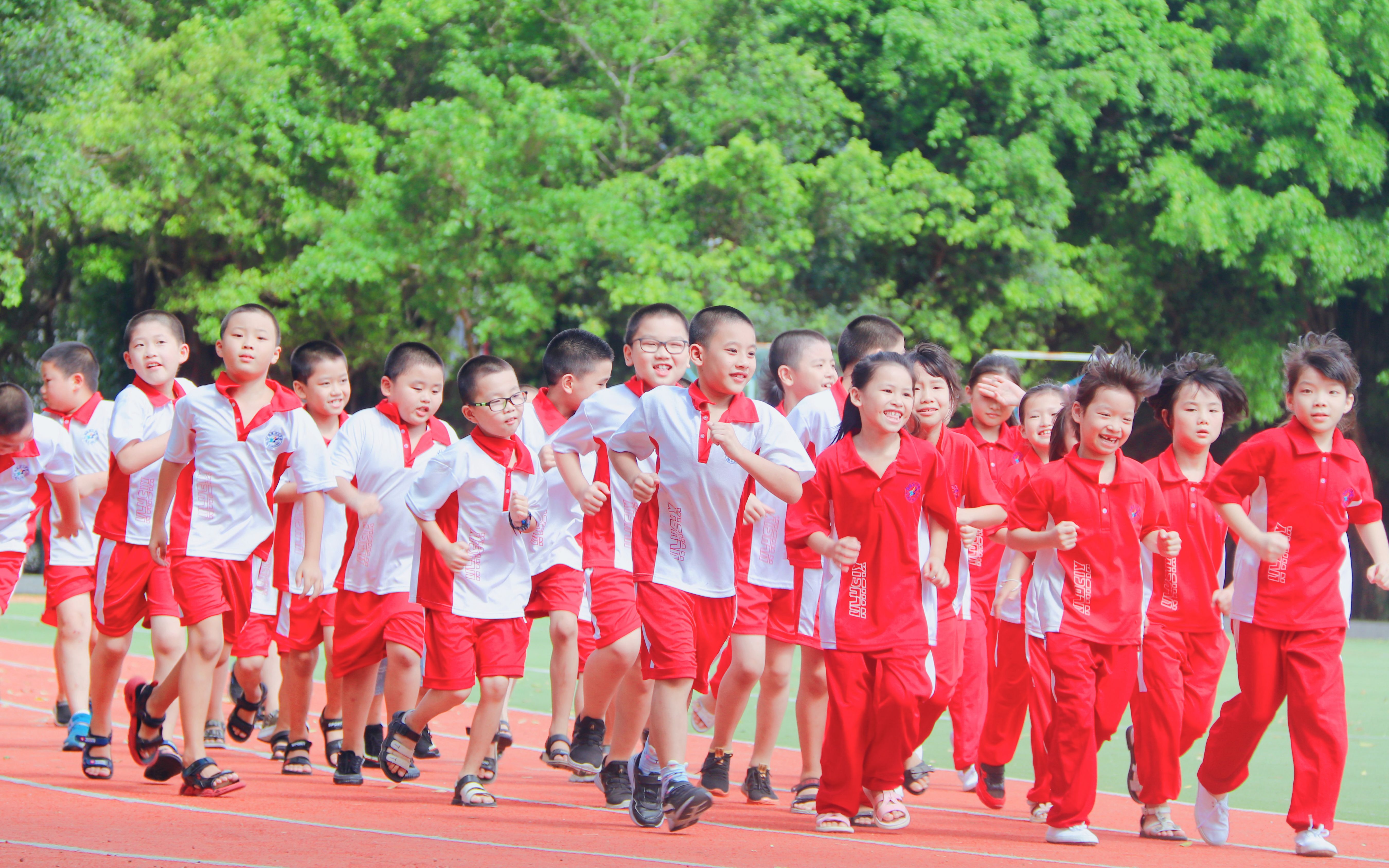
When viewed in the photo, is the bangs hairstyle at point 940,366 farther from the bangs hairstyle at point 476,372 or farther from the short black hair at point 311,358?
the short black hair at point 311,358

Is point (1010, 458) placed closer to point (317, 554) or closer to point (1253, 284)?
point (317, 554)

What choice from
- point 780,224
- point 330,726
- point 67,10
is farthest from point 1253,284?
point 330,726

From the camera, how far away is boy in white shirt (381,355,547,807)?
21.4 feet

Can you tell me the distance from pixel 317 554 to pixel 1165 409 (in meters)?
3.69

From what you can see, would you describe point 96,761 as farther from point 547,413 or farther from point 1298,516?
point 1298,516

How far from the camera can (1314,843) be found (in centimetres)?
583

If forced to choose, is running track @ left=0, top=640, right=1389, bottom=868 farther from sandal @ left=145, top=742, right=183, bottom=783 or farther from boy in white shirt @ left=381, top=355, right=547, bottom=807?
boy in white shirt @ left=381, top=355, right=547, bottom=807

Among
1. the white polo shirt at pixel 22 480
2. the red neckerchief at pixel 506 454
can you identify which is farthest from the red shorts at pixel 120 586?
the red neckerchief at pixel 506 454

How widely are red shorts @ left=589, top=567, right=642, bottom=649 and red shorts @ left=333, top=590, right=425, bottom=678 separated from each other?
2.92ft

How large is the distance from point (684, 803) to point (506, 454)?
189 cm

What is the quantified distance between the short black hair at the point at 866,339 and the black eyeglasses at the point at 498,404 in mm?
1510

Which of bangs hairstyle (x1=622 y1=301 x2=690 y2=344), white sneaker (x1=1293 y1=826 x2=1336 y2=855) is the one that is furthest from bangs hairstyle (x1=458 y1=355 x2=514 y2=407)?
white sneaker (x1=1293 y1=826 x2=1336 y2=855)

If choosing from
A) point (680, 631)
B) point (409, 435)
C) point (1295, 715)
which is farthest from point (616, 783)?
point (1295, 715)

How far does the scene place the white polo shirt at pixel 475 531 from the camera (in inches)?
261
